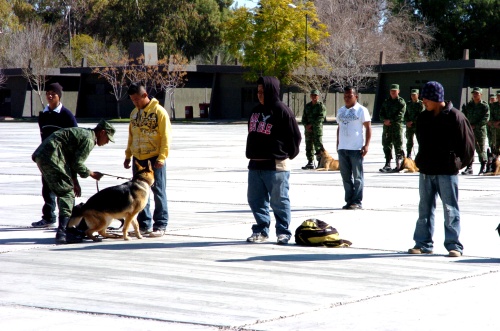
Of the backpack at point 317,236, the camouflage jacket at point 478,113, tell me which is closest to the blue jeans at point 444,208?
the backpack at point 317,236

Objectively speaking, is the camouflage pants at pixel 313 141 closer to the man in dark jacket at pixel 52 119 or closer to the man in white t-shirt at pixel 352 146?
the man in white t-shirt at pixel 352 146

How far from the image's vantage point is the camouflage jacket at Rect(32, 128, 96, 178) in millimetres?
9867

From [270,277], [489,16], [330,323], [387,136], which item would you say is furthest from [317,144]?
[489,16]

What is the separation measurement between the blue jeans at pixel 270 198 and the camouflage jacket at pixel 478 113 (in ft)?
35.4

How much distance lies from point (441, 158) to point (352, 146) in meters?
4.41

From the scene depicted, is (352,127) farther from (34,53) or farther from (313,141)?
(34,53)

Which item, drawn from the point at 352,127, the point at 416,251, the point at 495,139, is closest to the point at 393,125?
the point at 495,139

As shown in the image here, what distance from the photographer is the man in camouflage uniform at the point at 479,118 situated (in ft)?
63.3

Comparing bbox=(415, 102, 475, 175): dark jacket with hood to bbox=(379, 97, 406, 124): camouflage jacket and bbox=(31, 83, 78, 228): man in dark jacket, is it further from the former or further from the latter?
bbox=(379, 97, 406, 124): camouflage jacket

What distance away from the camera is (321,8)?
7944 cm

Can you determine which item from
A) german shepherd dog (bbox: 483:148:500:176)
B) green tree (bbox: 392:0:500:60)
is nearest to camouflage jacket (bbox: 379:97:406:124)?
german shepherd dog (bbox: 483:148:500:176)

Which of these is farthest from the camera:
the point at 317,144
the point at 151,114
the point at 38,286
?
the point at 317,144

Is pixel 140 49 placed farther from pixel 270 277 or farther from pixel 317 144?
pixel 270 277

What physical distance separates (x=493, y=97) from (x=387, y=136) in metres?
2.66
